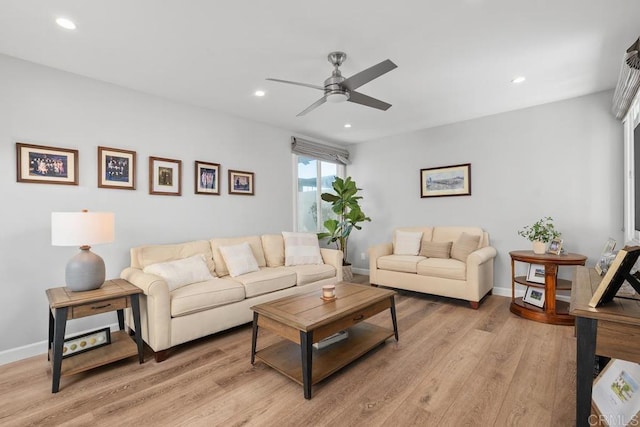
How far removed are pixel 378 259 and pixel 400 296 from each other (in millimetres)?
590

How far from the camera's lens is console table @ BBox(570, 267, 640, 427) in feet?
4.07

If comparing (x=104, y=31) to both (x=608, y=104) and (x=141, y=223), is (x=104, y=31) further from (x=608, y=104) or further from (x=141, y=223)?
(x=608, y=104)

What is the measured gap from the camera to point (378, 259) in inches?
172

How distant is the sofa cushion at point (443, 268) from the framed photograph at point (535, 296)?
67cm

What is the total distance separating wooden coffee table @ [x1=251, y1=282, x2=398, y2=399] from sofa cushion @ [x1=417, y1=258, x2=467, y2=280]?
1.40 meters

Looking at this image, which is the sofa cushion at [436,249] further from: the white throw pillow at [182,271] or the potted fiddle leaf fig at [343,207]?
the white throw pillow at [182,271]

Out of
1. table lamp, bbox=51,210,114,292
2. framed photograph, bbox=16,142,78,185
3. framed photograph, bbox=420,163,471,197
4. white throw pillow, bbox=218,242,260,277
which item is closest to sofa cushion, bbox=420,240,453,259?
framed photograph, bbox=420,163,471,197

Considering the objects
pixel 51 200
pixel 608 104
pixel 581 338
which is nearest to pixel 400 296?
pixel 581 338

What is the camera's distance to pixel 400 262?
4102 mm

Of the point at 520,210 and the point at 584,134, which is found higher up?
the point at 584,134

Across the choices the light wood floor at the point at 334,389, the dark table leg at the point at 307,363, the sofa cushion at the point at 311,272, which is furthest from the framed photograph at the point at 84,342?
the sofa cushion at the point at 311,272

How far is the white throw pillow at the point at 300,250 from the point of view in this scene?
3908mm

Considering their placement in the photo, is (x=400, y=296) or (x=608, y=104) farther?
(x=400, y=296)

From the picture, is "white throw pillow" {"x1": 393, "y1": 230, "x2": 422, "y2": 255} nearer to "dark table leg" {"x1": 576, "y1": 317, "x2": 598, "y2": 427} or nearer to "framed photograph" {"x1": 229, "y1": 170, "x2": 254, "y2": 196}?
"framed photograph" {"x1": 229, "y1": 170, "x2": 254, "y2": 196}
